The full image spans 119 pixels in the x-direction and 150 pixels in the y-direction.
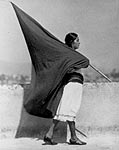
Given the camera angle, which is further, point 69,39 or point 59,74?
point 69,39

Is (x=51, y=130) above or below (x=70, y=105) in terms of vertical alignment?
below

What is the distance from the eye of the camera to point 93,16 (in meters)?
3.62

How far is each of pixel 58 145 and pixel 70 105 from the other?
0.30 metres

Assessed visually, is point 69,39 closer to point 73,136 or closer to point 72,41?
point 72,41

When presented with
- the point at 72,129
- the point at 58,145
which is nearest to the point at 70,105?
the point at 72,129

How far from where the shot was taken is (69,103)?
3.43 meters

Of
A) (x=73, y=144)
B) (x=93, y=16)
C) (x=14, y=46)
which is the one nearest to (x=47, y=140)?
(x=73, y=144)

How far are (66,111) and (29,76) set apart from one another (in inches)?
15.2

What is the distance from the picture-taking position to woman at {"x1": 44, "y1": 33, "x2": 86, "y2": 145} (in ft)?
11.2

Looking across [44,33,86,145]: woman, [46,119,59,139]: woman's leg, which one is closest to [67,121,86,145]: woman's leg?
[44,33,86,145]: woman

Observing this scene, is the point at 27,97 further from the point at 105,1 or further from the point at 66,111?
the point at 105,1

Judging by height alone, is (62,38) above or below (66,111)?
above

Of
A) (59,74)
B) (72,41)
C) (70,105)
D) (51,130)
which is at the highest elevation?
(72,41)

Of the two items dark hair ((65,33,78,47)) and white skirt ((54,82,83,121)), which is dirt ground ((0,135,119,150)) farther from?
dark hair ((65,33,78,47))
